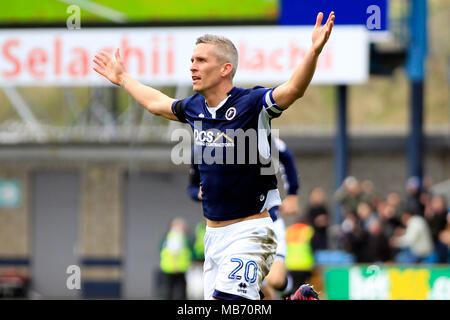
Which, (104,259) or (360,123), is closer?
(104,259)

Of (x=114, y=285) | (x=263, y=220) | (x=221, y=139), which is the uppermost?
(x=221, y=139)

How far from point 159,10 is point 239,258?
1475 cm

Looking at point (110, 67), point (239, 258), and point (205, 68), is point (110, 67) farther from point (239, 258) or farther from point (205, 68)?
point (239, 258)

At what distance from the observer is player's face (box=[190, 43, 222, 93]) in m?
5.82

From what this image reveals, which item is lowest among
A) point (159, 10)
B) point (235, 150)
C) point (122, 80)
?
point (235, 150)

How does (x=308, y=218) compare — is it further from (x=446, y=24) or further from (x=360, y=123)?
(x=360, y=123)

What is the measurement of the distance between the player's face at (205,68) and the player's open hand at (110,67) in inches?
27.2

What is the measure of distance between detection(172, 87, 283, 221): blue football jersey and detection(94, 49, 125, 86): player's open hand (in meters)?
0.57

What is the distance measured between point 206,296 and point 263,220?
2.09ft

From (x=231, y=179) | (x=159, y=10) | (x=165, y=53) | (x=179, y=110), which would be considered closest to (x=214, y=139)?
(x=231, y=179)

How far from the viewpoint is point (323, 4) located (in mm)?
12344

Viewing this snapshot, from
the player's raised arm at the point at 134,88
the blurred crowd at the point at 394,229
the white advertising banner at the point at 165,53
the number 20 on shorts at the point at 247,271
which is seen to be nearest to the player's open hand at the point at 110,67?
the player's raised arm at the point at 134,88

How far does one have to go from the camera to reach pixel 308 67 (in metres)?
5.34
